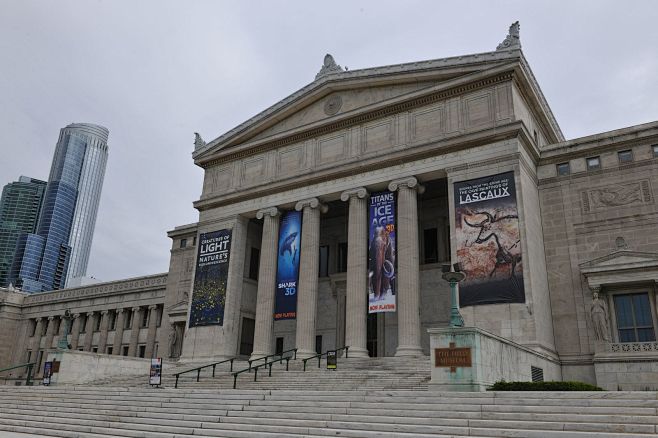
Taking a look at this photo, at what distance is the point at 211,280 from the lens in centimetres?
3659

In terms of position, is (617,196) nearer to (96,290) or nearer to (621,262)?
(621,262)

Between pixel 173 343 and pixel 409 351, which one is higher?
pixel 173 343

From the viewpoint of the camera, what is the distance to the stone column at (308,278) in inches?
1246

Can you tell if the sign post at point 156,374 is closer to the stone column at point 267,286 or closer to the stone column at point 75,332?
the stone column at point 267,286

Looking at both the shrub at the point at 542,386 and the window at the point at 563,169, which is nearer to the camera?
the shrub at the point at 542,386

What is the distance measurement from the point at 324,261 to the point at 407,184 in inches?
408

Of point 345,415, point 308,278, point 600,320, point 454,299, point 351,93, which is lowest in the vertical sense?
point 345,415

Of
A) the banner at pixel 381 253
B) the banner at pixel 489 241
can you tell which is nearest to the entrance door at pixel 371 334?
the banner at pixel 381 253

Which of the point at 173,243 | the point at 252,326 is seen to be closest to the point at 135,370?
the point at 252,326

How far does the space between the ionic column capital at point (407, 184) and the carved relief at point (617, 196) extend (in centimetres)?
839

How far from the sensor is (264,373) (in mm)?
27391

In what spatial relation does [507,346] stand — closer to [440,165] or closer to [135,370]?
[440,165]

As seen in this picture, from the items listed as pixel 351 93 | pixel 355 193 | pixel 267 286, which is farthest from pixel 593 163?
pixel 267 286

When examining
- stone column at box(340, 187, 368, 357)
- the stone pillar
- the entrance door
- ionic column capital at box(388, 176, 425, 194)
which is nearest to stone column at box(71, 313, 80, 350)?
the stone pillar
